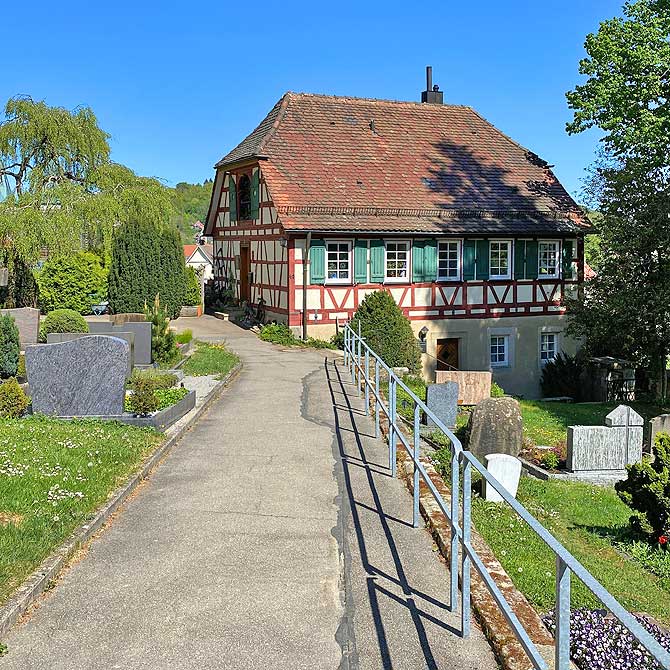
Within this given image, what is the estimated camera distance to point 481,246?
27328 mm

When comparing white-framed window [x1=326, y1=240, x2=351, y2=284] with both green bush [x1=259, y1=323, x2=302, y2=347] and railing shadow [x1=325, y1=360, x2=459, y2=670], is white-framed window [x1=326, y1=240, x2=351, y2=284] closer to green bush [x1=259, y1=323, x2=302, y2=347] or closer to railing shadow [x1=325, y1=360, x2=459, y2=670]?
green bush [x1=259, y1=323, x2=302, y2=347]

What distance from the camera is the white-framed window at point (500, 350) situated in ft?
91.6

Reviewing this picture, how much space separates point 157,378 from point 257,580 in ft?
29.0

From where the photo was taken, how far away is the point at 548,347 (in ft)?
94.6

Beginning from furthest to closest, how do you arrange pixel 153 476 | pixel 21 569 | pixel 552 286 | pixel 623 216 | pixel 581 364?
pixel 552 286, pixel 581 364, pixel 623 216, pixel 153 476, pixel 21 569

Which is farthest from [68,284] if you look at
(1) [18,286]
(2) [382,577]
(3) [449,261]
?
(2) [382,577]

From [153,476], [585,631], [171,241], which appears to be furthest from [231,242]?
[585,631]

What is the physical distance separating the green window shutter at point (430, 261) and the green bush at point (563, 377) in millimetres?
4891

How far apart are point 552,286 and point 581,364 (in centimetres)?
326

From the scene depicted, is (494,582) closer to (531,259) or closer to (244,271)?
(531,259)

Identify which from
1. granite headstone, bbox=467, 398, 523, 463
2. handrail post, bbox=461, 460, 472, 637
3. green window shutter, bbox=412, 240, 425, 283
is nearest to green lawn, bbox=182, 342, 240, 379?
granite headstone, bbox=467, 398, 523, 463

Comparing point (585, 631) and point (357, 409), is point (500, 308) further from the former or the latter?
point (585, 631)

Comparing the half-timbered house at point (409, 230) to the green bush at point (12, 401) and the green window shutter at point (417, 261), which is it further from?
the green bush at point (12, 401)

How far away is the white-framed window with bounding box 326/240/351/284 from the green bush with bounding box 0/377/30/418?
14.0 m
